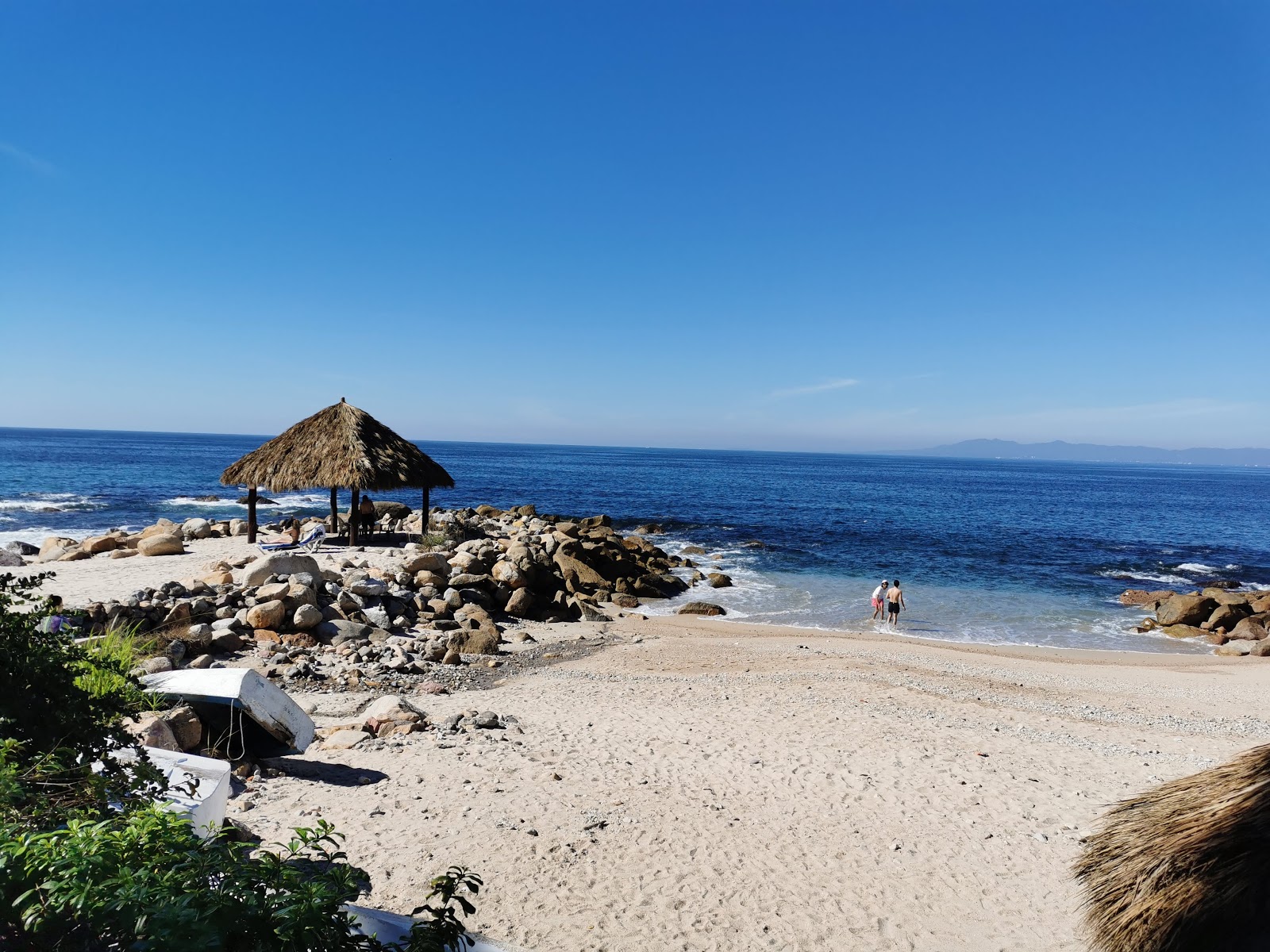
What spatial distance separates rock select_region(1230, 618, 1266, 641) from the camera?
1916cm

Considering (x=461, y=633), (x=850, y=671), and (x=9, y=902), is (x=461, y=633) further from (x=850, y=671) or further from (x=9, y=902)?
(x=9, y=902)

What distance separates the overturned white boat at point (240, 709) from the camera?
6824 millimetres

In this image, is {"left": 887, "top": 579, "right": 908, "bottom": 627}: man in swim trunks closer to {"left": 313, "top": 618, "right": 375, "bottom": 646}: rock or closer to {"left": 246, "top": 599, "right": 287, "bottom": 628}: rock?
{"left": 313, "top": 618, "right": 375, "bottom": 646}: rock

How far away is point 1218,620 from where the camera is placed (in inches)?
799

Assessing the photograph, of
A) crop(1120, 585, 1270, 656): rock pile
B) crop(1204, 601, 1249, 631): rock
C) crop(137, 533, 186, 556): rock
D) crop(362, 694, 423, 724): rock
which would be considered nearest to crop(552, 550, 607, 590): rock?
crop(137, 533, 186, 556): rock

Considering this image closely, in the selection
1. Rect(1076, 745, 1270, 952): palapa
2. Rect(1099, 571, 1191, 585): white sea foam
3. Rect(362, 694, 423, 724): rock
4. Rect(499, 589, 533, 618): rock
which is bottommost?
Rect(1099, 571, 1191, 585): white sea foam

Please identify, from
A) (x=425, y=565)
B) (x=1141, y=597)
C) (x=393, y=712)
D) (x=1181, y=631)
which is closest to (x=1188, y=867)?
(x=393, y=712)

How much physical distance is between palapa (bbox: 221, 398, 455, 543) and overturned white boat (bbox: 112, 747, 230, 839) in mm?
14208

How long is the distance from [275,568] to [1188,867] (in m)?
14.3

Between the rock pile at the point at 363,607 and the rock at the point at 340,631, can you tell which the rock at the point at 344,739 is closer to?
the rock pile at the point at 363,607

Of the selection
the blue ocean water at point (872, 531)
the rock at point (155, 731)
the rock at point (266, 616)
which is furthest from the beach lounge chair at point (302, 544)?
the rock at point (155, 731)

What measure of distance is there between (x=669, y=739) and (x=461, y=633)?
6053 millimetres

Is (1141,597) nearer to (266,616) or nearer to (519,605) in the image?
(519,605)

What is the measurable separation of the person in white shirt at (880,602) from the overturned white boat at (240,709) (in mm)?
15889
